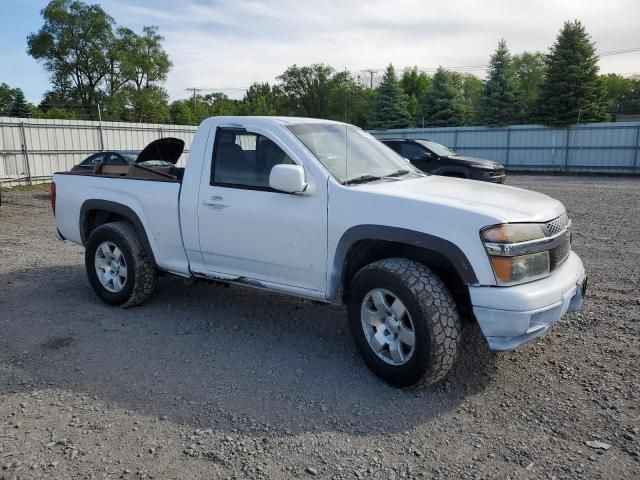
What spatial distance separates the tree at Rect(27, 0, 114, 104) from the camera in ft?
162

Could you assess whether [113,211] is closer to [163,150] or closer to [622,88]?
[163,150]

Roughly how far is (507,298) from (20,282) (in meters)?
5.77

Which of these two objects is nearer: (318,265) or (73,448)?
(73,448)

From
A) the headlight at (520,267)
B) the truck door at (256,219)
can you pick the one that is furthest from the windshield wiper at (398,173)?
the headlight at (520,267)

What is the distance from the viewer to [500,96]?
31.7 m

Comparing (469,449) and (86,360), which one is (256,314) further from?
(469,449)

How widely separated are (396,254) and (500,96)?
30.7 m

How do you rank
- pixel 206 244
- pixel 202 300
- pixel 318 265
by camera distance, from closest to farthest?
1. pixel 318 265
2. pixel 206 244
3. pixel 202 300

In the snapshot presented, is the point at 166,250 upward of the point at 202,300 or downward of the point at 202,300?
upward

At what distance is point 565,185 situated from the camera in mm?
18578

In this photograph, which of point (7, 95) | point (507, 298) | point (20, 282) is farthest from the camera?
point (7, 95)

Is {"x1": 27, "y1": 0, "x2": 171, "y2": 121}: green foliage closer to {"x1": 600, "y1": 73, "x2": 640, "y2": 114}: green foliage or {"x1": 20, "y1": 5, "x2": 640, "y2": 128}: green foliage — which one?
{"x1": 20, "y1": 5, "x2": 640, "y2": 128}: green foliage

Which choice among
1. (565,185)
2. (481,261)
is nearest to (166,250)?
(481,261)

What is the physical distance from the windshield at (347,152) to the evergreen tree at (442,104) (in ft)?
101
